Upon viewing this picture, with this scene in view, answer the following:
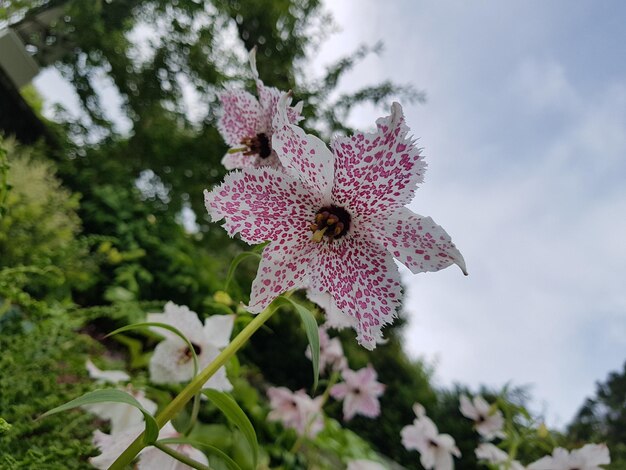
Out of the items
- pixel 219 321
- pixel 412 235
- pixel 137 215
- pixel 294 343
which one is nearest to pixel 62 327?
pixel 219 321

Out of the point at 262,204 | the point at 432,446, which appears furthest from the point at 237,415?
the point at 432,446

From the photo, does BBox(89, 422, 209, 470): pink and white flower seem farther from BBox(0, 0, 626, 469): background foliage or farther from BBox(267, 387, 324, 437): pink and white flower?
BBox(267, 387, 324, 437): pink and white flower

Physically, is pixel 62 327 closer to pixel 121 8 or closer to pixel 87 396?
pixel 87 396

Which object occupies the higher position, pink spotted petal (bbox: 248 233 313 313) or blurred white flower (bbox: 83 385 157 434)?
pink spotted petal (bbox: 248 233 313 313)

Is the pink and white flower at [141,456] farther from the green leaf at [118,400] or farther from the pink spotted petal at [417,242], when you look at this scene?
Answer: the pink spotted petal at [417,242]

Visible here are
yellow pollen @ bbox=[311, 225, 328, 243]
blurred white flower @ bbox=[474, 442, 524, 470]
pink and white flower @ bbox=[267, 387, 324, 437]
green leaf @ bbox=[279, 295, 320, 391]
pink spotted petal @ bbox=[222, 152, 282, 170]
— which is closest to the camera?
green leaf @ bbox=[279, 295, 320, 391]

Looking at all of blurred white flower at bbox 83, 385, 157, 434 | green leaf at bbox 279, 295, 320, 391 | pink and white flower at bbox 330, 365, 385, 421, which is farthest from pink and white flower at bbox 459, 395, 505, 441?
green leaf at bbox 279, 295, 320, 391

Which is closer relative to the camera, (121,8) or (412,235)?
(412,235)
